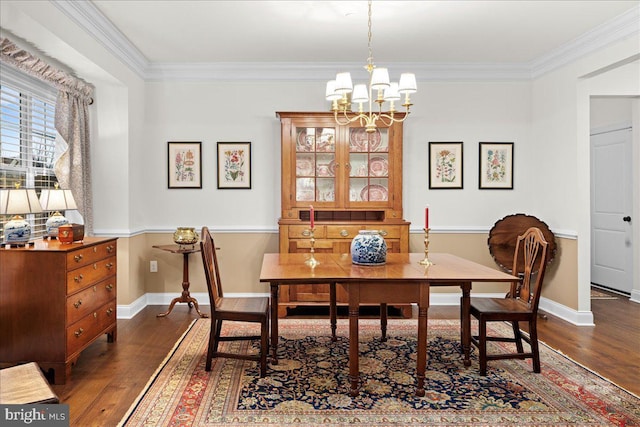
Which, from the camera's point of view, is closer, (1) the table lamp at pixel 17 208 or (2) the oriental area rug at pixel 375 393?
(2) the oriental area rug at pixel 375 393

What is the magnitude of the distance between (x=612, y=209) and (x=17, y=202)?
20.9ft

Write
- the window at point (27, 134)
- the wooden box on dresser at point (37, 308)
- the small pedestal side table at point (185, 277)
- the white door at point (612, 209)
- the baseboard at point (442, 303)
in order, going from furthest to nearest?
the white door at point (612, 209) → the small pedestal side table at point (185, 277) → the baseboard at point (442, 303) → the window at point (27, 134) → the wooden box on dresser at point (37, 308)

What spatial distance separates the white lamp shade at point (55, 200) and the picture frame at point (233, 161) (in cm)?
188

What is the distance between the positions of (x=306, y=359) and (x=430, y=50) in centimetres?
309

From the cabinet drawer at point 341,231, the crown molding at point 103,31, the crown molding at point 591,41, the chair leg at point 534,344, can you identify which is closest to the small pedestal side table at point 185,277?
the cabinet drawer at point 341,231

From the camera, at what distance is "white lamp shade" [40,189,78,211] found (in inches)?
119

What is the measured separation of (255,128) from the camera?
489cm

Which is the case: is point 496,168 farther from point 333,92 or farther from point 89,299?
point 89,299

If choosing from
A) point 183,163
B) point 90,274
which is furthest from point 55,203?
point 183,163

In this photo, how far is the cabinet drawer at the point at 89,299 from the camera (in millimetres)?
2889

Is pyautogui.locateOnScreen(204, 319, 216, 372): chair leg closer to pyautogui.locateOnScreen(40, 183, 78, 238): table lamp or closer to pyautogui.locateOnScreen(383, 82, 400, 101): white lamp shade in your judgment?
pyautogui.locateOnScreen(40, 183, 78, 238): table lamp

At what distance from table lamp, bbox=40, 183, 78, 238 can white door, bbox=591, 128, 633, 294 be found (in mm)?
6001

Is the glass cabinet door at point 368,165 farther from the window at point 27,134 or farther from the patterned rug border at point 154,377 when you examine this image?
the window at point 27,134

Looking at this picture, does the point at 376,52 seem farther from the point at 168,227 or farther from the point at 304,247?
the point at 168,227
